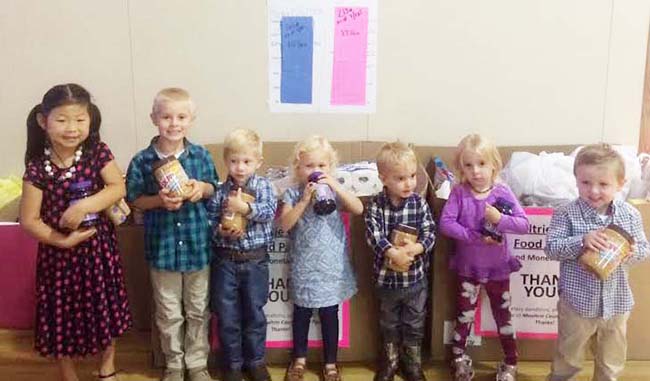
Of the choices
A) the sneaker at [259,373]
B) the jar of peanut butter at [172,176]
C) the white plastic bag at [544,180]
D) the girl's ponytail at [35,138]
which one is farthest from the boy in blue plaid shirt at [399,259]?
the girl's ponytail at [35,138]

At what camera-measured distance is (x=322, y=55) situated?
2.71 m

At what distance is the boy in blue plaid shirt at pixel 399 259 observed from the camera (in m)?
2.09

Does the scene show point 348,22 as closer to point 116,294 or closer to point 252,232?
point 252,232

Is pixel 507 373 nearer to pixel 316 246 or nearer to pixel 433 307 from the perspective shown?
pixel 433 307

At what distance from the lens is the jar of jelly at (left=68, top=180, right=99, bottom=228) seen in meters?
1.96

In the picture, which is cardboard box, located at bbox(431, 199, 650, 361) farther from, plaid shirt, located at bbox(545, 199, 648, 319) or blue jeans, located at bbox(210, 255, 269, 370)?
blue jeans, located at bbox(210, 255, 269, 370)

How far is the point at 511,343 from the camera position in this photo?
2.23 meters

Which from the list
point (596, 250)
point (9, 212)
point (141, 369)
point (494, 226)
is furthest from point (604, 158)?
point (9, 212)

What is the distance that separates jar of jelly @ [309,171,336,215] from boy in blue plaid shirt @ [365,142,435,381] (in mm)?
160

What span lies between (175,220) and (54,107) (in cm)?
45

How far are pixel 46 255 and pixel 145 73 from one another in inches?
37.5

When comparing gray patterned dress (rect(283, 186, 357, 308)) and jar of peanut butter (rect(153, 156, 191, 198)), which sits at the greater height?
jar of peanut butter (rect(153, 156, 191, 198))

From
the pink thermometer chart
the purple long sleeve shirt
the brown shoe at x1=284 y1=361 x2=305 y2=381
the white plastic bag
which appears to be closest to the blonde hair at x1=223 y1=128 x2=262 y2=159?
the purple long sleeve shirt

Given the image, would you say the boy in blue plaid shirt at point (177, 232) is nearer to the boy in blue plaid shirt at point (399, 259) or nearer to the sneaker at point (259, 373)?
the sneaker at point (259, 373)
